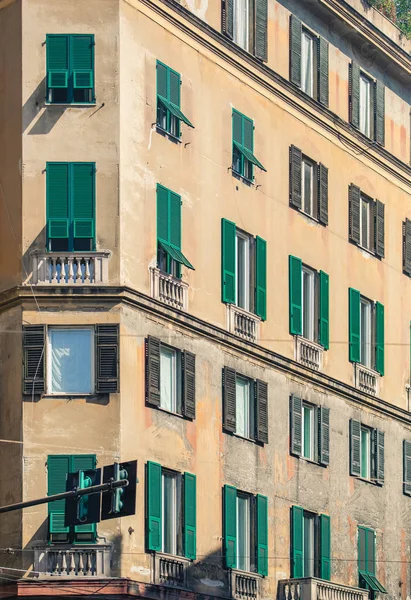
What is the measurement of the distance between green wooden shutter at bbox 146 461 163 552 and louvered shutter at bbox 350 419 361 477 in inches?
479

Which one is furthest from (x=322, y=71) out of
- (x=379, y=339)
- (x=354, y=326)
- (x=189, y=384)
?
(x=189, y=384)

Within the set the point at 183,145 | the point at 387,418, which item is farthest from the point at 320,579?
the point at 183,145

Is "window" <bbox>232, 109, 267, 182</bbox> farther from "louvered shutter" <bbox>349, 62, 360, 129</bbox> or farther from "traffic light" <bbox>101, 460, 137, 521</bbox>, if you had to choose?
"traffic light" <bbox>101, 460, 137, 521</bbox>

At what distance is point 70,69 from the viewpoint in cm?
5731

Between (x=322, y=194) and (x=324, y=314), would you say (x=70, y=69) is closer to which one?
(x=322, y=194)

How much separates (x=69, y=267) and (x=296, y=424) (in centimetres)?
1097

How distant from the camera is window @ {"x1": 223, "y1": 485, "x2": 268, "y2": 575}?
59.3 metres

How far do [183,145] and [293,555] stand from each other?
1309 cm

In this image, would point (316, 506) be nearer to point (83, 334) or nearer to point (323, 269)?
point (323, 269)

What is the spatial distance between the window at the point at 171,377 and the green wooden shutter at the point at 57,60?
7.69 m

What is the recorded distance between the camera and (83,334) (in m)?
56.0

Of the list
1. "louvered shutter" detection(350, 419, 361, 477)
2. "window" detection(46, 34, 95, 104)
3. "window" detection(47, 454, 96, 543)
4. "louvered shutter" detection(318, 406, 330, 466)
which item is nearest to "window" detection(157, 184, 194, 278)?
"window" detection(46, 34, 95, 104)

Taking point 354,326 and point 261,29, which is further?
point 354,326

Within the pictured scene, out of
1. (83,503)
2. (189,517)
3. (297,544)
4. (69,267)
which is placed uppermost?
(69,267)
